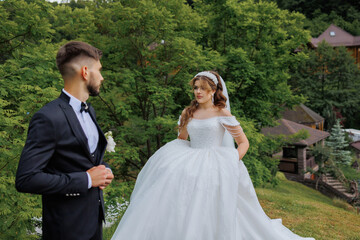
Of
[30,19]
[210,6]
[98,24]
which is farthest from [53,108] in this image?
[210,6]

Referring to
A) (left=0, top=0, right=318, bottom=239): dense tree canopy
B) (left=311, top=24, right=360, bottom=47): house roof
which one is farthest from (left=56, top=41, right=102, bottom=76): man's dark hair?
(left=311, top=24, right=360, bottom=47): house roof

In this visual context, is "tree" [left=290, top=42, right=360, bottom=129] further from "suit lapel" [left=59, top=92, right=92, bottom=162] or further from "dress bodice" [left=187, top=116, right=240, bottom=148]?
"suit lapel" [left=59, top=92, right=92, bottom=162]

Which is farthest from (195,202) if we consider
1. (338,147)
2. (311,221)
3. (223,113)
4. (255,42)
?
(338,147)

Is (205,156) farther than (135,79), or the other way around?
(135,79)

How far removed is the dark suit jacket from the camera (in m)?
1.59

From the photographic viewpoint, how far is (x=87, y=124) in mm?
2010

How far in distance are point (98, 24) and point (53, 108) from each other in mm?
6588

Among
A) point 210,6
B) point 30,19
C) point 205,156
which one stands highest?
point 210,6

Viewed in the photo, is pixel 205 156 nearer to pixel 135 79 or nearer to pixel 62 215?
pixel 62 215

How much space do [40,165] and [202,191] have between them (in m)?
2.23

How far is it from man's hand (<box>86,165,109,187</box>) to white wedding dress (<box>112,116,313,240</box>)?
5.67ft

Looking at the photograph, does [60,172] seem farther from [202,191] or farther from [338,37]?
[338,37]

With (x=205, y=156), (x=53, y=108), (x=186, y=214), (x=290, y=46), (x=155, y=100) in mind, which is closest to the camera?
(x=53, y=108)

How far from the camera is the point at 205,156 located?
386 cm
